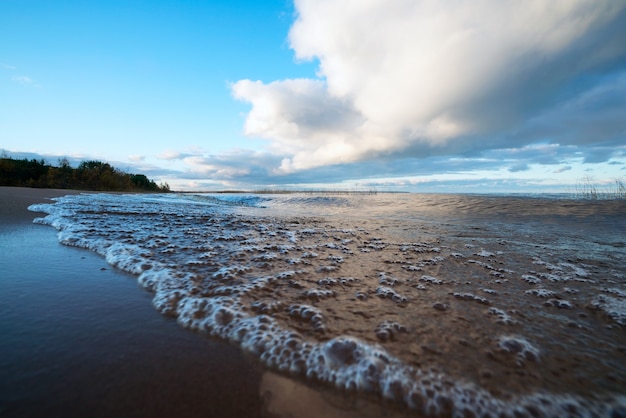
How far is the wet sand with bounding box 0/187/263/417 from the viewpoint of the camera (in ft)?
3.63

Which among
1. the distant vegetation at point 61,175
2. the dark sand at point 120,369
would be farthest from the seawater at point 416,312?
the distant vegetation at point 61,175

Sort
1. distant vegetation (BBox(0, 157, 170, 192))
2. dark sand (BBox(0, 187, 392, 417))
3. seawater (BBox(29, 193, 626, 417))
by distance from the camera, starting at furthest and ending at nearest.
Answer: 1. distant vegetation (BBox(0, 157, 170, 192))
2. seawater (BBox(29, 193, 626, 417))
3. dark sand (BBox(0, 187, 392, 417))

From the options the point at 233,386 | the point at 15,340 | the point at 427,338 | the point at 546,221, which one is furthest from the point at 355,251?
the point at 546,221

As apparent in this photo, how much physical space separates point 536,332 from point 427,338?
761 mm

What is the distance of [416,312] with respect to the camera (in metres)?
1.93

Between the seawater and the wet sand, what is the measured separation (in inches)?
7.6

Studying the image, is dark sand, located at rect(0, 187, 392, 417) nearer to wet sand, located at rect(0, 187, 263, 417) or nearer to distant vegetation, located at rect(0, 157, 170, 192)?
wet sand, located at rect(0, 187, 263, 417)

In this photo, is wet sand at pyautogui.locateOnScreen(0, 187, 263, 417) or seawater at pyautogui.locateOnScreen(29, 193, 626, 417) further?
seawater at pyautogui.locateOnScreen(29, 193, 626, 417)

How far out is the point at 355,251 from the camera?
3.80 metres

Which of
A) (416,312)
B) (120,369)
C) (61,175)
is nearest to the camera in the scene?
(120,369)

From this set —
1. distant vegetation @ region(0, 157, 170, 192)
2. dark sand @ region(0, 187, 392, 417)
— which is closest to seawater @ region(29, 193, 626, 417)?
dark sand @ region(0, 187, 392, 417)

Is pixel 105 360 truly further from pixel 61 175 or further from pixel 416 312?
pixel 61 175

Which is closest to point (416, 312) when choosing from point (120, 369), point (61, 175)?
Answer: point (120, 369)

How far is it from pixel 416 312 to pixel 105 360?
1.93 meters
